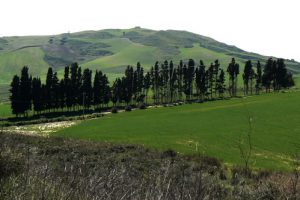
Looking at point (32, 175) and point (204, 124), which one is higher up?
point (32, 175)

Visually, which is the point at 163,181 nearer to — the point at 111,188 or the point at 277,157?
the point at 111,188

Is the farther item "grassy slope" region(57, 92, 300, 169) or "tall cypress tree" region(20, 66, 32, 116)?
"tall cypress tree" region(20, 66, 32, 116)

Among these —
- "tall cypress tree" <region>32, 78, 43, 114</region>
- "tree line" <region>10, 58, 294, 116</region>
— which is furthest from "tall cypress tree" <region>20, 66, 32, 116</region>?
"tall cypress tree" <region>32, 78, 43, 114</region>

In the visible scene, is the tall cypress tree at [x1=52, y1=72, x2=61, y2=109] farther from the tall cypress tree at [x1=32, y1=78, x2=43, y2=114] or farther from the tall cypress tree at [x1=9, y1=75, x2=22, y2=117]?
the tall cypress tree at [x1=9, y1=75, x2=22, y2=117]

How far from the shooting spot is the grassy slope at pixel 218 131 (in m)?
43.3

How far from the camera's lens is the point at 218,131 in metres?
58.8

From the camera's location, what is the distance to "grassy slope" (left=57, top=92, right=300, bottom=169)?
142ft

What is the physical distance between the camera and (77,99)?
12506 cm

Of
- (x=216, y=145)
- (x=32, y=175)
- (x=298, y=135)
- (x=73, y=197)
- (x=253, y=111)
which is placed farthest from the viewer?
(x=253, y=111)

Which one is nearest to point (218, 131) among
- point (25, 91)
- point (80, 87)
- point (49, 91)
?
point (25, 91)

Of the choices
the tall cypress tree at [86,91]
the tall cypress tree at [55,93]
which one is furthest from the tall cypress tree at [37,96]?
the tall cypress tree at [86,91]

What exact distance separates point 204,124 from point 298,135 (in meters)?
15.5

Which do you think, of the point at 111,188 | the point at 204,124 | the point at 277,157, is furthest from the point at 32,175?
the point at 204,124

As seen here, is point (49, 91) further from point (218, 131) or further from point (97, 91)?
point (218, 131)
